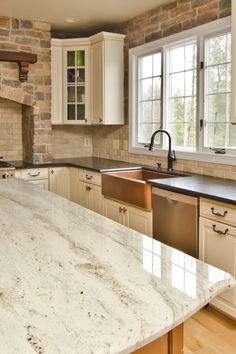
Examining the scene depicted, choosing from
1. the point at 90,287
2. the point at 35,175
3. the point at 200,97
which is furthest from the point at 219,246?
the point at 35,175

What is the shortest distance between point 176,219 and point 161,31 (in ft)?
7.23

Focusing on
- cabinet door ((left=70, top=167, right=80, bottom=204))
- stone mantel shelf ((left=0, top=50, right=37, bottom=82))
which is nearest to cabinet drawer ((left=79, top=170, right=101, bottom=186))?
cabinet door ((left=70, top=167, right=80, bottom=204))

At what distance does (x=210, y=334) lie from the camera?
2.61 metres

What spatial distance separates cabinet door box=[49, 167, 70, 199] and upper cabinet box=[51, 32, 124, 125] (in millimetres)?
714

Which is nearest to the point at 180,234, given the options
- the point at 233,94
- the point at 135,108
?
the point at 233,94

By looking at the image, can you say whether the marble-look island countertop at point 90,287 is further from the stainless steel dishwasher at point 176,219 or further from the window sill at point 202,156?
the window sill at point 202,156

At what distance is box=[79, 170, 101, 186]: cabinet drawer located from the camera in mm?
4205

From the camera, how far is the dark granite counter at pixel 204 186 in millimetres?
2641

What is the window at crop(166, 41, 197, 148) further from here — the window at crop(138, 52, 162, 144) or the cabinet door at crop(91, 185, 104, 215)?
the cabinet door at crop(91, 185, 104, 215)

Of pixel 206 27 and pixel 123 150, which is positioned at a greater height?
pixel 206 27

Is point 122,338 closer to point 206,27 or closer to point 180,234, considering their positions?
point 180,234

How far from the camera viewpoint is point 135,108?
4.74m

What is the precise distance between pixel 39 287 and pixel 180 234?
1.98 m

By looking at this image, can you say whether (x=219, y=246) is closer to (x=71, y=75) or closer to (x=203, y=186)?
(x=203, y=186)
